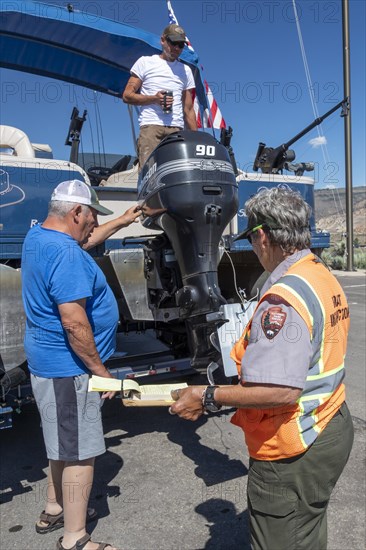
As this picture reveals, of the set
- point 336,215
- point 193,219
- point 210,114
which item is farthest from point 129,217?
point 336,215

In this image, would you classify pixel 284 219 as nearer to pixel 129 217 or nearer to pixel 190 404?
pixel 190 404

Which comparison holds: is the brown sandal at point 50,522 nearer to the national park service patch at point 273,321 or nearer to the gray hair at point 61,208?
the gray hair at point 61,208

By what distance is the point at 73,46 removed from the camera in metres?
5.02

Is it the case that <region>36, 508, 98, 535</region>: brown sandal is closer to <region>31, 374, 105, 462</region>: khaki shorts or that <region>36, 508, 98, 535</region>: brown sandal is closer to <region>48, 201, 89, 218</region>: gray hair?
<region>31, 374, 105, 462</region>: khaki shorts

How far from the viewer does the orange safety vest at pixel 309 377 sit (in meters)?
1.65

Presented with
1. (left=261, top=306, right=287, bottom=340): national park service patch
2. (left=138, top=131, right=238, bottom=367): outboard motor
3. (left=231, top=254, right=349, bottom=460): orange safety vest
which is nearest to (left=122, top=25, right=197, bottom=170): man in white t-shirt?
(left=138, top=131, right=238, bottom=367): outboard motor

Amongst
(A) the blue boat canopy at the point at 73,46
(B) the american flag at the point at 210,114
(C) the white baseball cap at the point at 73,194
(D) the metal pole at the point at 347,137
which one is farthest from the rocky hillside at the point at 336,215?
(C) the white baseball cap at the point at 73,194

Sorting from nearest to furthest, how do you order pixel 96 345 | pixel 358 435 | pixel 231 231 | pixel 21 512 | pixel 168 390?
pixel 168 390, pixel 96 345, pixel 21 512, pixel 358 435, pixel 231 231

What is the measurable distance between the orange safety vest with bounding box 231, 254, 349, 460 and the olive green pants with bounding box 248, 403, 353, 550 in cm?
4

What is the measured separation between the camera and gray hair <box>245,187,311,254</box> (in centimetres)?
178

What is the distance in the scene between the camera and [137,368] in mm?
3768

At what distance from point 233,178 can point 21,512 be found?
2.54 meters

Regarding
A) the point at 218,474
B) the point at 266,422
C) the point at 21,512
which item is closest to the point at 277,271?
the point at 266,422

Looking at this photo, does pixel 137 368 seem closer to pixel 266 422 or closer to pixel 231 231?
pixel 231 231
